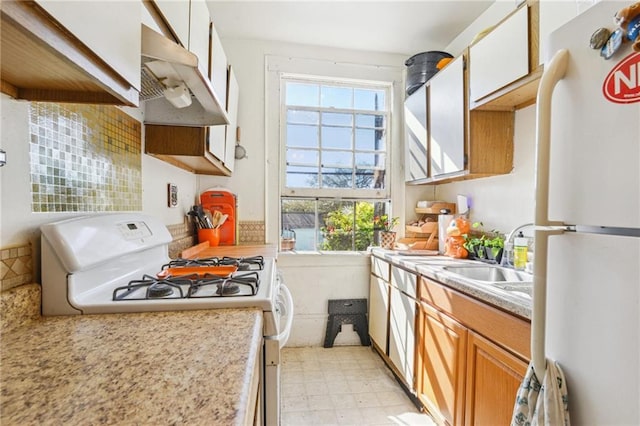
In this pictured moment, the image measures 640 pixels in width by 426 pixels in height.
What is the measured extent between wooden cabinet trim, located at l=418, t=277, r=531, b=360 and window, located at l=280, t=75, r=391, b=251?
118 cm

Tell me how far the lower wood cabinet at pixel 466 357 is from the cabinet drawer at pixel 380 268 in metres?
0.49

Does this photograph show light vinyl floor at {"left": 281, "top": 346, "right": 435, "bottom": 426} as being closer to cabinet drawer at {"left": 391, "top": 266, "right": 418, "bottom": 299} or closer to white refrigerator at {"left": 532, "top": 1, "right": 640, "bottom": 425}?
cabinet drawer at {"left": 391, "top": 266, "right": 418, "bottom": 299}

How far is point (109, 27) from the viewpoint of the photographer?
0.61 metres

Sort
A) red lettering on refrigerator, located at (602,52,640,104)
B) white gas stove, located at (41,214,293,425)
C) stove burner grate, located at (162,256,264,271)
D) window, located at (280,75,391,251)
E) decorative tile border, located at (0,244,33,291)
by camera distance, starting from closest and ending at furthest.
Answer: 1. red lettering on refrigerator, located at (602,52,640,104)
2. decorative tile border, located at (0,244,33,291)
3. white gas stove, located at (41,214,293,425)
4. stove burner grate, located at (162,256,264,271)
5. window, located at (280,75,391,251)

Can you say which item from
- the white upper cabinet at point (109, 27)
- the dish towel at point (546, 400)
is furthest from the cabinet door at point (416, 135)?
the white upper cabinet at point (109, 27)

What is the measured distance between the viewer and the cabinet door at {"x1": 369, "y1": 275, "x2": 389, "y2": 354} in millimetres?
2275

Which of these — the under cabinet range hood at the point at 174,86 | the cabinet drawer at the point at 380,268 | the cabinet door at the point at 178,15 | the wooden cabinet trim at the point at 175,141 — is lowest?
the cabinet drawer at the point at 380,268

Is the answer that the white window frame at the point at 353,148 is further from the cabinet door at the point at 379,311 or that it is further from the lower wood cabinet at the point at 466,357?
the lower wood cabinet at the point at 466,357

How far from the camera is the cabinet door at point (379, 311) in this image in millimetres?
2275

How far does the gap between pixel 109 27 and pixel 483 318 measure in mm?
1537

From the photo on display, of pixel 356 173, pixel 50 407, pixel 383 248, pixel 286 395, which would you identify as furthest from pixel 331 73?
pixel 50 407

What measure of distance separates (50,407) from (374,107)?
9.33ft

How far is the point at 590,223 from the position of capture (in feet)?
2.25

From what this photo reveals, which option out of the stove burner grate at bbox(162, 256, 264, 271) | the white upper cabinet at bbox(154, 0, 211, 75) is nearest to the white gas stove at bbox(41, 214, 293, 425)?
the stove burner grate at bbox(162, 256, 264, 271)
